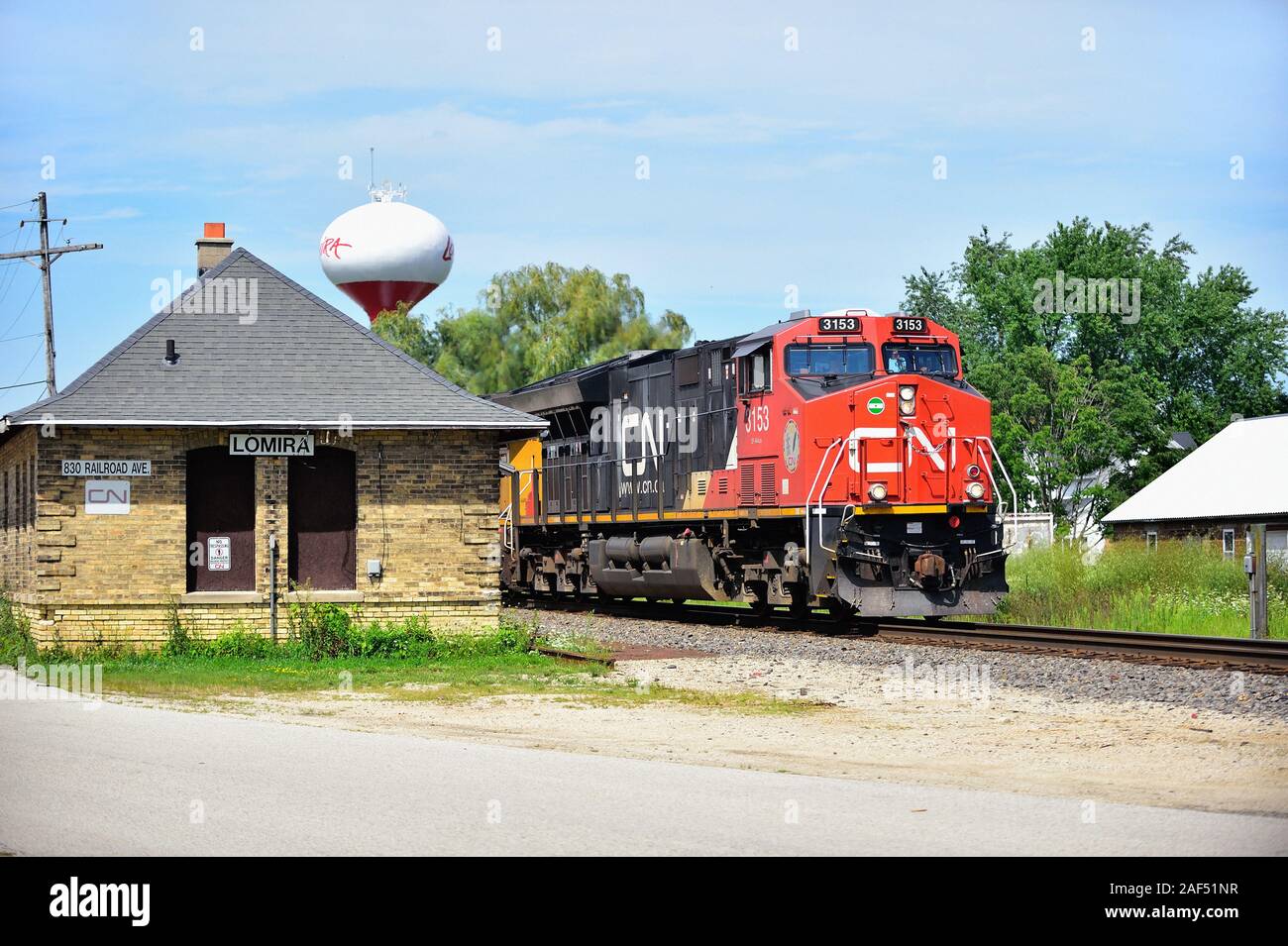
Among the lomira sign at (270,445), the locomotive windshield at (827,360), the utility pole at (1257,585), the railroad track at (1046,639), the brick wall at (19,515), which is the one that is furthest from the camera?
the locomotive windshield at (827,360)

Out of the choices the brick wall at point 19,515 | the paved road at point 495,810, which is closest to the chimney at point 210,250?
the brick wall at point 19,515

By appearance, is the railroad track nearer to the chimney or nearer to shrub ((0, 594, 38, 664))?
the chimney

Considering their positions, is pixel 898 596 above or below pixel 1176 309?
below

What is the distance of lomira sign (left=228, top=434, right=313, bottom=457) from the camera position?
2011 centimetres

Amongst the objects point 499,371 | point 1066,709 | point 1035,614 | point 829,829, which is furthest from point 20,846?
point 499,371

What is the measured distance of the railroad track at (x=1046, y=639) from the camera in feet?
58.1

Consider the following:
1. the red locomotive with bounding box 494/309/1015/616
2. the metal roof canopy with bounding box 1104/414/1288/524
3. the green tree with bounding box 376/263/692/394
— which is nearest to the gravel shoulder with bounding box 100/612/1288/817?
the red locomotive with bounding box 494/309/1015/616

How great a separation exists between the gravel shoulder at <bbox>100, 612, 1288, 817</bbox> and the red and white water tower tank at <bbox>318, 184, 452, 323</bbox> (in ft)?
123

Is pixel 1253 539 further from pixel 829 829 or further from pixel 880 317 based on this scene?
pixel 829 829

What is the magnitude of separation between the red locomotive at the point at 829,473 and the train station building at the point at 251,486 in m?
4.56

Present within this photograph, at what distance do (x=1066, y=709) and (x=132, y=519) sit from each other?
12303mm

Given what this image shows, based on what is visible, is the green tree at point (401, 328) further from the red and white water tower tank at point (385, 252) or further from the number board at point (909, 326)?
the number board at point (909, 326)

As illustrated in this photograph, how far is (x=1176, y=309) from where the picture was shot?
7231cm

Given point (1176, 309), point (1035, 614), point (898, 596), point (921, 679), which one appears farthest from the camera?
point (1176, 309)
